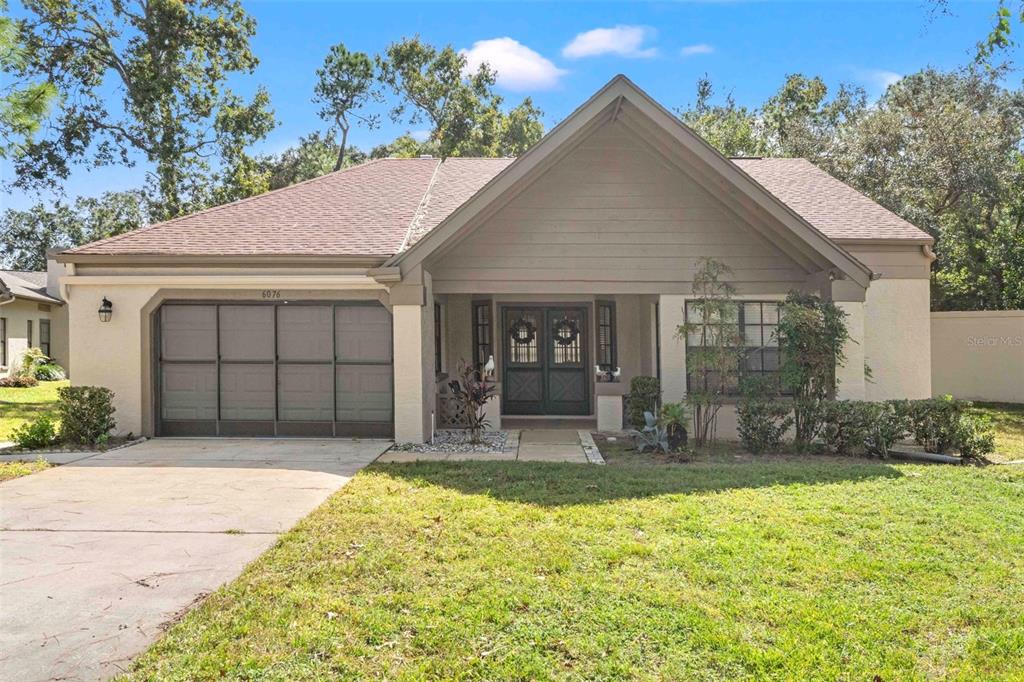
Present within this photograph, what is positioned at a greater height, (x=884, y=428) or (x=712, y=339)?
(x=712, y=339)

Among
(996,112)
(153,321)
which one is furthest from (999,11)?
(996,112)


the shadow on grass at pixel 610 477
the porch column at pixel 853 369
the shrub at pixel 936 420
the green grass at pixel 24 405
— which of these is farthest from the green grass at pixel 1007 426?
the green grass at pixel 24 405

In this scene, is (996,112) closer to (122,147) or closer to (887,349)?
(887,349)

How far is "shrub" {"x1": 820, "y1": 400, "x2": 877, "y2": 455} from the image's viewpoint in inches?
344

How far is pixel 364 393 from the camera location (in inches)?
409

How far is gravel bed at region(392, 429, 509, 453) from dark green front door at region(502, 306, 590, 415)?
2.21m

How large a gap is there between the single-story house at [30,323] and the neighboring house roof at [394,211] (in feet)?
45.4

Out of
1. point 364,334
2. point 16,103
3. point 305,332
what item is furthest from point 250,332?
point 16,103

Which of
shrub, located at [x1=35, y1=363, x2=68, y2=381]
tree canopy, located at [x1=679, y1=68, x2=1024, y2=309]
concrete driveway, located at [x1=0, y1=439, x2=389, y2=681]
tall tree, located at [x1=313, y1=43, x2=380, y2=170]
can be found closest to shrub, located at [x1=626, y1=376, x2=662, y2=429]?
concrete driveway, located at [x1=0, y1=439, x2=389, y2=681]

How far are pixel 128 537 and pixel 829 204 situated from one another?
12537 millimetres

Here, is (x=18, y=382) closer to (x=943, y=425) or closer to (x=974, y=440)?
(x=943, y=425)

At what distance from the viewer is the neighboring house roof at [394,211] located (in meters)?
8.99

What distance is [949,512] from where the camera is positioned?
5809mm

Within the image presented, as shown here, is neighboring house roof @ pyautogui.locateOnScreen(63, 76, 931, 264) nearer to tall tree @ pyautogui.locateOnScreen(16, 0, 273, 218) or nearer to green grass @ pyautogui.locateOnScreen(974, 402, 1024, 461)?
green grass @ pyautogui.locateOnScreen(974, 402, 1024, 461)
